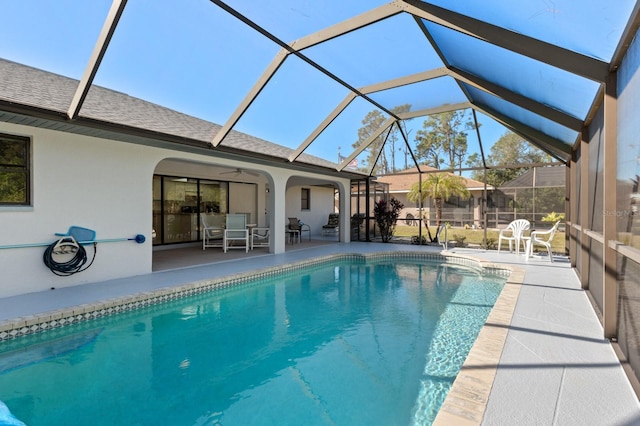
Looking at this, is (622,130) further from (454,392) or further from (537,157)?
(537,157)

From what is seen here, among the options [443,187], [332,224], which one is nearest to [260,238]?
[332,224]

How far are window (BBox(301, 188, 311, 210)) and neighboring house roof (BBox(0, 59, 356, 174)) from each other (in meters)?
8.03

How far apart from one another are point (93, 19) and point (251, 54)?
237cm

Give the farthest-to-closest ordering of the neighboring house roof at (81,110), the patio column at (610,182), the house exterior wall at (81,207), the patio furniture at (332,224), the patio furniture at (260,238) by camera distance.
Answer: the patio furniture at (332,224), the patio furniture at (260,238), the house exterior wall at (81,207), the neighboring house roof at (81,110), the patio column at (610,182)

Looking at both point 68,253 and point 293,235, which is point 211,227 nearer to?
point 293,235

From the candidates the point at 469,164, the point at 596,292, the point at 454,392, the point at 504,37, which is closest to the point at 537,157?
the point at 469,164

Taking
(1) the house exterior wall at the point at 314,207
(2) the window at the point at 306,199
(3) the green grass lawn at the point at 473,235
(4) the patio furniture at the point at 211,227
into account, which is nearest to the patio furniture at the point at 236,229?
(4) the patio furniture at the point at 211,227

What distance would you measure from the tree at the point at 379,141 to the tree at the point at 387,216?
4.50 ft

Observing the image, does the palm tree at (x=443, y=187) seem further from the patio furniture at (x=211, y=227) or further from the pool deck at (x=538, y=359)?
the pool deck at (x=538, y=359)

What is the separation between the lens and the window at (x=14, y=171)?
5.06m

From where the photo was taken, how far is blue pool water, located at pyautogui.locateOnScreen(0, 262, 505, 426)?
9.17 feet

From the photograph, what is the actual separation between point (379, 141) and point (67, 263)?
942 centimetres

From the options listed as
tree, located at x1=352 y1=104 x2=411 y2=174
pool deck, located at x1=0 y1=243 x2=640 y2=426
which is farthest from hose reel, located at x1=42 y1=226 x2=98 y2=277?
tree, located at x1=352 y1=104 x2=411 y2=174

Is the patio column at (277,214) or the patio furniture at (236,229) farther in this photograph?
the patio furniture at (236,229)
